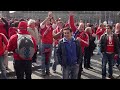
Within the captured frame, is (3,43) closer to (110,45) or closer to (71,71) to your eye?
(71,71)

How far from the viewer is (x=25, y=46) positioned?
6094mm

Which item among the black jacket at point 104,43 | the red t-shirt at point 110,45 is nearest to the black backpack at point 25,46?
the black jacket at point 104,43

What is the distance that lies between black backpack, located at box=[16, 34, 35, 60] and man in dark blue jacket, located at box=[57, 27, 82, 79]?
2.07ft

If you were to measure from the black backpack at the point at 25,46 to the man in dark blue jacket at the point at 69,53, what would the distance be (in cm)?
63

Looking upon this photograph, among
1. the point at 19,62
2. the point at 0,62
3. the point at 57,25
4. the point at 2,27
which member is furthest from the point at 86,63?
the point at 19,62

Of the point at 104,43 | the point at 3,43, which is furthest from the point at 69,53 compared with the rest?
the point at 104,43

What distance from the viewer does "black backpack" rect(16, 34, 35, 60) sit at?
6.08 meters

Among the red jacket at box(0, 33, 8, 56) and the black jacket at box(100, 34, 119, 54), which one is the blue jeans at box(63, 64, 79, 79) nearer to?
the red jacket at box(0, 33, 8, 56)

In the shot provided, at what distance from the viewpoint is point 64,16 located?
19.0 meters

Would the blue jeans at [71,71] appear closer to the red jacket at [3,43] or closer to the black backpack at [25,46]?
the black backpack at [25,46]

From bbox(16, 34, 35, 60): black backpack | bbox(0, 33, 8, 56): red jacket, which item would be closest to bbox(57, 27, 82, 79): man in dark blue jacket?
bbox(16, 34, 35, 60): black backpack
